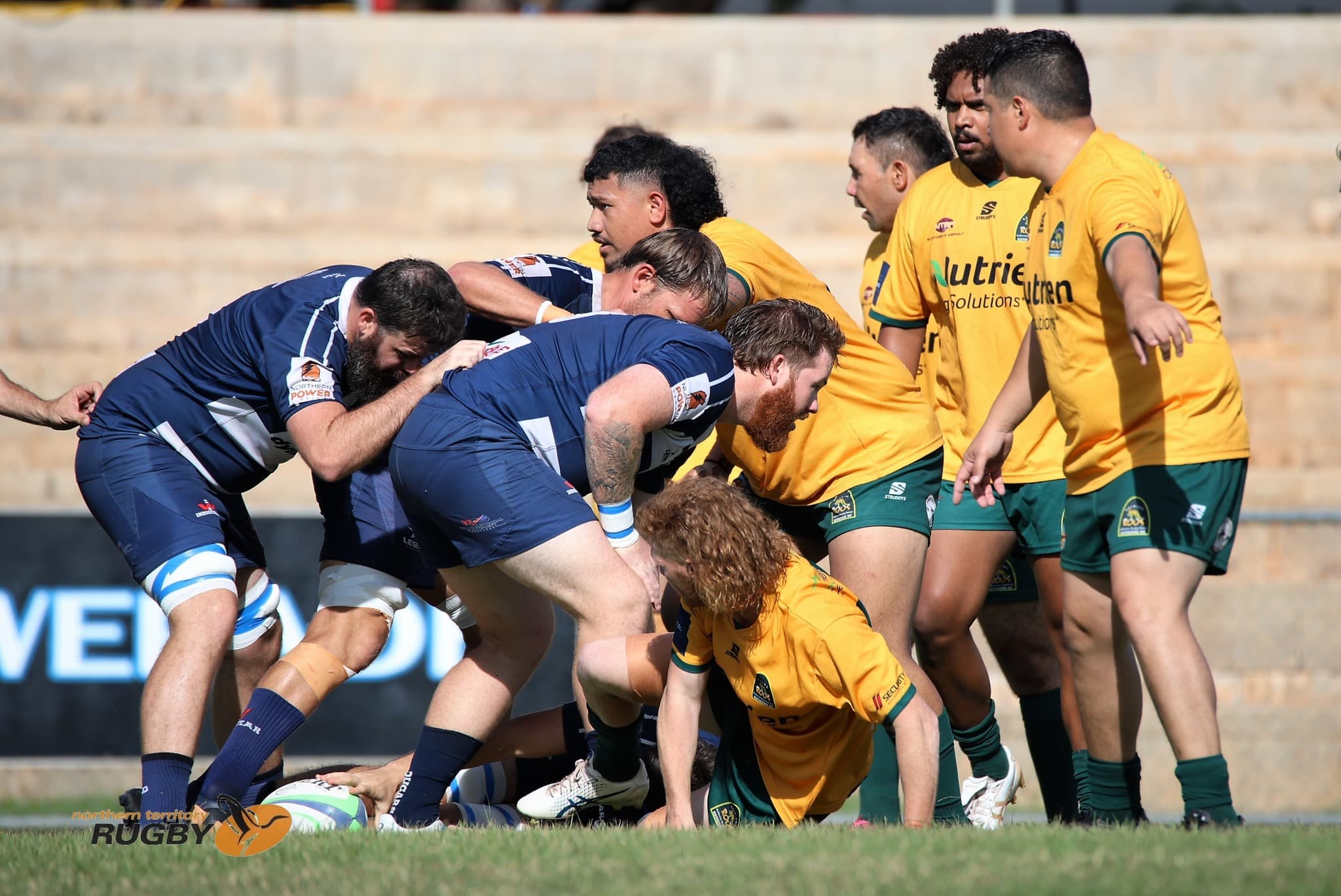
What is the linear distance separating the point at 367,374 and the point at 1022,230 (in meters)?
2.46

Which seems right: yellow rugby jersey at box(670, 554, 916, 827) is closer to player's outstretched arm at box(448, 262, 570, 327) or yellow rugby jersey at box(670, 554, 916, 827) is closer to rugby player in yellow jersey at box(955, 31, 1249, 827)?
rugby player in yellow jersey at box(955, 31, 1249, 827)

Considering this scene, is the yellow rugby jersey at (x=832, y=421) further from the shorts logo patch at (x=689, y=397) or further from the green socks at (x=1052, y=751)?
the green socks at (x=1052, y=751)

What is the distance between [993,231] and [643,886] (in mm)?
3101

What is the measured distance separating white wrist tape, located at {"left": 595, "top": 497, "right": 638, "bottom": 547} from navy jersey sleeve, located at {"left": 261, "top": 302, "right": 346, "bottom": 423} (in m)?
1.08

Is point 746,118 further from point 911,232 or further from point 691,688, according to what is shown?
point 691,688

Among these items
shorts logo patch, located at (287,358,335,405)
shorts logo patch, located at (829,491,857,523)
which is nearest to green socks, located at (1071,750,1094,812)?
shorts logo patch, located at (829,491,857,523)

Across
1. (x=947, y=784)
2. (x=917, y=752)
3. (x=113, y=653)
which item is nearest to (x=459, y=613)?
(x=947, y=784)

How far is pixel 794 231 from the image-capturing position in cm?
1115

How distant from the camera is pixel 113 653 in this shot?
7.92 metres

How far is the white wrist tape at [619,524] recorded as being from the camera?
4359 millimetres

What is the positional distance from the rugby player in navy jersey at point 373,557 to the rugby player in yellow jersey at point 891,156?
4.60ft

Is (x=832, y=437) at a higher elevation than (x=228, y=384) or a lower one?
lower

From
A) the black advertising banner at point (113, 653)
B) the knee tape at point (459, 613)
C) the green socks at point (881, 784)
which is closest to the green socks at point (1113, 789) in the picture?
the green socks at point (881, 784)

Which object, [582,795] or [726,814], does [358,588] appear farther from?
[726,814]
